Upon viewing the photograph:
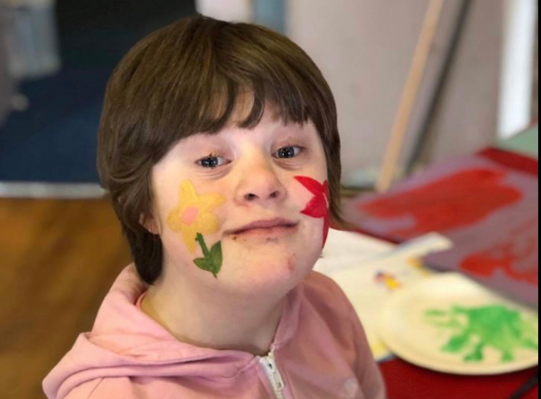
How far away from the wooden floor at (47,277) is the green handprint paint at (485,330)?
1237 mm

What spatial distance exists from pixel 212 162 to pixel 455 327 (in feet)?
1.88

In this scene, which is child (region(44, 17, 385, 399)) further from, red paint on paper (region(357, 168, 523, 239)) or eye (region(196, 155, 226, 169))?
red paint on paper (region(357, 168, 523, 239))

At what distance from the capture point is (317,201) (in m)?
0.73

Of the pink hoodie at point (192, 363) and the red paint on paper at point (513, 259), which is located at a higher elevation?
the pink hoodie at point (192, 363)

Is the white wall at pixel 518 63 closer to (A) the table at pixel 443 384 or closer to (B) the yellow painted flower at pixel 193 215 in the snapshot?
(A) the table at pixel 443 384

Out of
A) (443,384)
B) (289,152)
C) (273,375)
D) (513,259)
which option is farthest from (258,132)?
(513,259)

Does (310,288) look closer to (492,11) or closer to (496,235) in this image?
(496,235)

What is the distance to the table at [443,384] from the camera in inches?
39.6

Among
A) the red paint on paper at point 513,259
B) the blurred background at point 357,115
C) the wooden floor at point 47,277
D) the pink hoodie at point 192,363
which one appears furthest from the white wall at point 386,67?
the pink hoodie at point 192,363

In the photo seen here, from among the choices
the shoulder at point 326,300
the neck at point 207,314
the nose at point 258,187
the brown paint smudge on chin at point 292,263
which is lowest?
the shoulder at point 326,300

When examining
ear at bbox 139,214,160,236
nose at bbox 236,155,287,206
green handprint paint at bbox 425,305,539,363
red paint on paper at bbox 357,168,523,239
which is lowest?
red paint on paper at bbox 357,168,523,239

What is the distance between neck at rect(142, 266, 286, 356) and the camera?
75 centimetres

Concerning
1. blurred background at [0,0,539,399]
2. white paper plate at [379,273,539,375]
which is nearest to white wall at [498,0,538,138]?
blurred background at [0,0,539,399]

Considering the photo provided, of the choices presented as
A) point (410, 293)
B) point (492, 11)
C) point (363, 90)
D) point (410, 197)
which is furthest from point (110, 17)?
point (410, 293)
